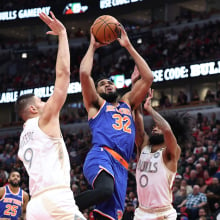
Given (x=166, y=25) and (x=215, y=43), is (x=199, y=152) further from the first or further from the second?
(x=166, y=25)

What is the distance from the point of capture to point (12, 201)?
36.2 ft

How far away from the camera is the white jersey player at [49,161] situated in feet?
15.1

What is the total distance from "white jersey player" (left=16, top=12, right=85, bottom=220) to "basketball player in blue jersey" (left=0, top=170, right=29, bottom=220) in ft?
20.5

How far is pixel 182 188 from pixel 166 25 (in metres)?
18.9

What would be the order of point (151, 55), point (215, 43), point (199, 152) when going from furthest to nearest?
point (151, 55), point (215, 43), point (199, 152)

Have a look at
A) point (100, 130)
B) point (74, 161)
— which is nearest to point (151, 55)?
point (74, 161)

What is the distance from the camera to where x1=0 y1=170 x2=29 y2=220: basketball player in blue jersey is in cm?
1079

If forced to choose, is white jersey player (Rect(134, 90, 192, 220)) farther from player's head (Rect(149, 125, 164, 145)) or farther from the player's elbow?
the player's elbow

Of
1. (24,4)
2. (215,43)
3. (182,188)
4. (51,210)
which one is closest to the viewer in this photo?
(51,210)

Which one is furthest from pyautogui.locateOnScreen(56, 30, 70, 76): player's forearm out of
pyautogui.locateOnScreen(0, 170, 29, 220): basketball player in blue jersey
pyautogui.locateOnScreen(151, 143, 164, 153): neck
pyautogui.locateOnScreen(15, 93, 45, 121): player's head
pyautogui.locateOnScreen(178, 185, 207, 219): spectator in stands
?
pyautogui.locateOnScreen(178, 185, 207, 219): spectator in stands

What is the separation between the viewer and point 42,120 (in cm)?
479

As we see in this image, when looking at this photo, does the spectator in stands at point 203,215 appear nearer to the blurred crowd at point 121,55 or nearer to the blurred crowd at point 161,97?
the blurred crowd at point 161,97

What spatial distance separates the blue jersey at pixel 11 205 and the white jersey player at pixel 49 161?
623 cm

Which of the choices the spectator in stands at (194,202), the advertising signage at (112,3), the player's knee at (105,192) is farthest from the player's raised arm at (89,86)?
the advertising signage at (112,3)
